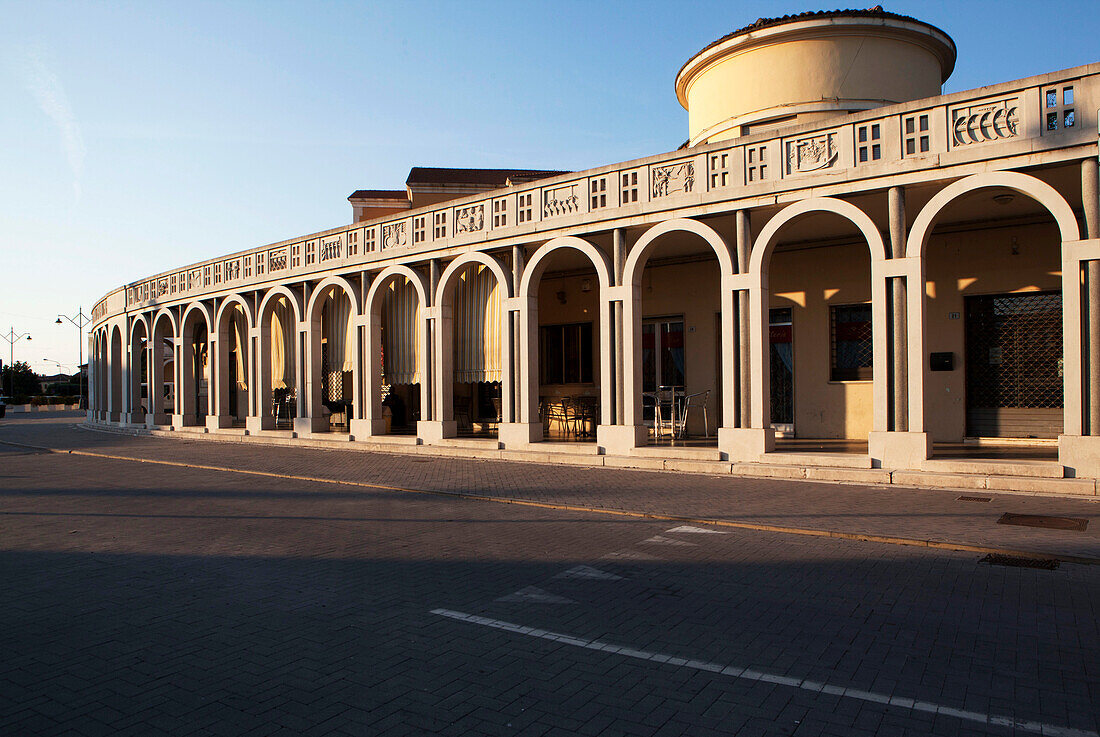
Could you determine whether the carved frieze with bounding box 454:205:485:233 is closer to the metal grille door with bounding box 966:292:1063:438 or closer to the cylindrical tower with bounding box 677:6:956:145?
the cylindrical tower with bounding box 677:6:956:145

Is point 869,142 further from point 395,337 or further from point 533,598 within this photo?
point 395,337

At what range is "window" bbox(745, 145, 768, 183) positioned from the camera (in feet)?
40.6

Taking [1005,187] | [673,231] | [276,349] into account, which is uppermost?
[673,231]

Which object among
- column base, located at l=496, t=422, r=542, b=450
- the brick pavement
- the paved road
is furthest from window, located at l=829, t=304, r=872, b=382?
column base, located at l=496, t=422, r=542, b=450

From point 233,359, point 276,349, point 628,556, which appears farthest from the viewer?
point 233,359

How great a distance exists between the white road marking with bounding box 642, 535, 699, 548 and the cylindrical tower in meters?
10.4

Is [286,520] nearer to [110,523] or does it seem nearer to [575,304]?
[110,523]

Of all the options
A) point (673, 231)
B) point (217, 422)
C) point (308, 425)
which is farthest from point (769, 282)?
point (217, 422)

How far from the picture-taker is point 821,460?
11.7 metres

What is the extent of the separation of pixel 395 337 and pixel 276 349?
5746 millimetres

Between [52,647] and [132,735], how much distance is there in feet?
5.55

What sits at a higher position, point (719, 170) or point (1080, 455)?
point (719, 170)

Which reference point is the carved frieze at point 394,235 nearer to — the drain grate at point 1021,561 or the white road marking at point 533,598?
the white road marking at point 533,598

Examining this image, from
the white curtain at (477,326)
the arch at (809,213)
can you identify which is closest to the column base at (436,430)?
the white curtain at (477,326)
